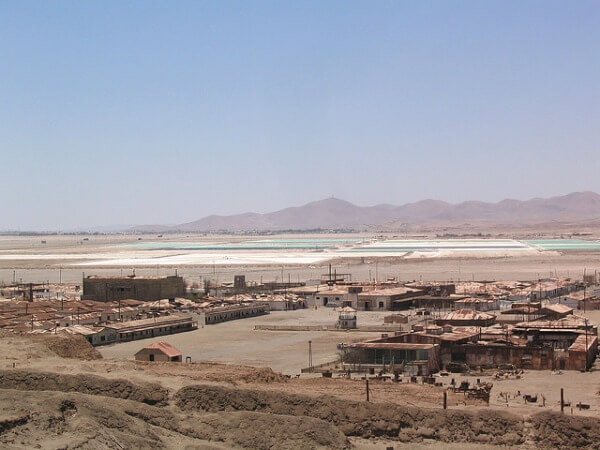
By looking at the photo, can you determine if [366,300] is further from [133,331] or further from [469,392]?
[469,392]

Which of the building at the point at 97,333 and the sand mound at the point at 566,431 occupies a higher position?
the sand mound at the point at 566,431

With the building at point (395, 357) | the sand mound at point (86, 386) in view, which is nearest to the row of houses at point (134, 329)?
the building at point (395, 357)

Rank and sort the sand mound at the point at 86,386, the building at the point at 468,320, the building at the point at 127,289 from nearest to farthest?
the sand mound at the point at 86,386 → the building at the point at 468,320 → the building at the point at 127,289

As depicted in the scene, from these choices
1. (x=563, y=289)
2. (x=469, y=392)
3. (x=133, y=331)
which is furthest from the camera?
(x=563, y=289)

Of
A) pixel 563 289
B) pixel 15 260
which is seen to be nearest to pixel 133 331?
pixel 563 289

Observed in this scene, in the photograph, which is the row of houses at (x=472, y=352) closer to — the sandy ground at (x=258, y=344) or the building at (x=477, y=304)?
the sandy ground at (x=258, y=344)

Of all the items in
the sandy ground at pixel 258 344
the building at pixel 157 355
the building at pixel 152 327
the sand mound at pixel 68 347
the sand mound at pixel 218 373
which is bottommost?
the sandy ground at pixel 258 344

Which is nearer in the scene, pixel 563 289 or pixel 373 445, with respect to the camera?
pixel 373 445
